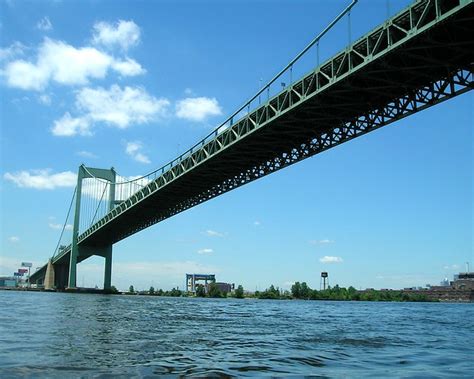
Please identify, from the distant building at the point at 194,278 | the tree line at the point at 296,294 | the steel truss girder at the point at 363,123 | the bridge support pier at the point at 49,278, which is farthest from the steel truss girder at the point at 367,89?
the distant building at the point at 194,278

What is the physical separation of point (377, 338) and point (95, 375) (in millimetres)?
11961

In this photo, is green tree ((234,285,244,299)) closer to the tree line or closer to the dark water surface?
the tree line

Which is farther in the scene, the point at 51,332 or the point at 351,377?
the point at 51,332

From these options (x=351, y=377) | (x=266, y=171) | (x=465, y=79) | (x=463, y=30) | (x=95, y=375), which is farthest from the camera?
(x=266, y=171)

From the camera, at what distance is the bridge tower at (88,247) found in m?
83.8

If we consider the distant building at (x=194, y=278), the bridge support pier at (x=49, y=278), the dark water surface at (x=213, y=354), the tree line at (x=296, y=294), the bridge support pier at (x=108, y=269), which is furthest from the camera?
the distant building at (x=194, y=278)

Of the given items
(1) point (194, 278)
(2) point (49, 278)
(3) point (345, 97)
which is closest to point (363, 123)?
(3) point (345, 97)

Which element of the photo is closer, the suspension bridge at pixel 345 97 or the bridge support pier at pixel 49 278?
the suspension bridge at pixel 345 97

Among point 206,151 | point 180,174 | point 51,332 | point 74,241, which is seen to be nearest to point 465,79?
point 51,332

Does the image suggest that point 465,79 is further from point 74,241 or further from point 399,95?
point 74,241

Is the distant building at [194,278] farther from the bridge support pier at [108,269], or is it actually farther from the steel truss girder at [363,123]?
the steel truss girder at [363,123]

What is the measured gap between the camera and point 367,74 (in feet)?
81.8

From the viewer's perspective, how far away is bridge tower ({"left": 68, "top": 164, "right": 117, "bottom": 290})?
83812 mm

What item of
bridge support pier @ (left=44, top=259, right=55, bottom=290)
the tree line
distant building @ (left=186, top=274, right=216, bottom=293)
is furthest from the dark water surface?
distant building @ (left=186, top=274, right=216, bottom=293)
